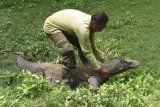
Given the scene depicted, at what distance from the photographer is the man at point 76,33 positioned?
8.58 metres

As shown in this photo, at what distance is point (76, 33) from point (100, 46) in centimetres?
258

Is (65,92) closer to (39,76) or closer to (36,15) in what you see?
(39,76)

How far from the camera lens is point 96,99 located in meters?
7.71

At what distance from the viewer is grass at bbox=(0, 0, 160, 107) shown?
775 centimetres

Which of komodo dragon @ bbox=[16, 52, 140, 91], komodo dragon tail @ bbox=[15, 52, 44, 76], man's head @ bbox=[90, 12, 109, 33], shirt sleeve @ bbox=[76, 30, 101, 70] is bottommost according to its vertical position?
komodo dragon tail @ bbox=[15, 52, 44, 76]

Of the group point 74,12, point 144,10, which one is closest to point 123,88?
point 74,12

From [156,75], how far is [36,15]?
197 inches

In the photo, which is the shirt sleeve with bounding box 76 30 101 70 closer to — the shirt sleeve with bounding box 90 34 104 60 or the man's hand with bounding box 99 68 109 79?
the man's hand with bounding box 99 68 109 79

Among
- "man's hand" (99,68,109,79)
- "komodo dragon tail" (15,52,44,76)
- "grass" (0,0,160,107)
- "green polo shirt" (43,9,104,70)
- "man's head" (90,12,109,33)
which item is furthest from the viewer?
"komodo dragon tail" (15,52,44,76)

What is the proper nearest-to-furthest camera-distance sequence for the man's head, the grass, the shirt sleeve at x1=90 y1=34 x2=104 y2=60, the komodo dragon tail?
the grass
the man's head
the shirt sleeve at x1=90 y1=34 x2=104 y2=60
the komodo dragon tail

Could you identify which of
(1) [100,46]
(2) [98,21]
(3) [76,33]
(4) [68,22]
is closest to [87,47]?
(3) [76,33]

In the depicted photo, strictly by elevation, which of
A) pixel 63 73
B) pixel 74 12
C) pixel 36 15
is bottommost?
pixel 36 15

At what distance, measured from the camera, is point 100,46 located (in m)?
11.3

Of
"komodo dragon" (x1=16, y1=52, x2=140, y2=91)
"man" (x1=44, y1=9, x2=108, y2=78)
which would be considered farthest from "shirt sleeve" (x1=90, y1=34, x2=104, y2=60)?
"komodo dragon" (x1=16, y1=52, x2=140, y2=91)
